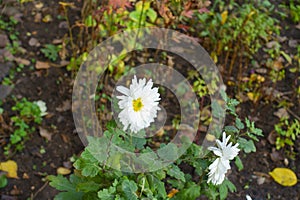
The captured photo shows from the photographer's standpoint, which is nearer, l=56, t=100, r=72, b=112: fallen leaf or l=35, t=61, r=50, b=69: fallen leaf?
l=56, t=100, r=72, b=112: fallen leaf

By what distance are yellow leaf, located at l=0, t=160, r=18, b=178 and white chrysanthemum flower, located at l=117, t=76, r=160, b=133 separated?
3.75 ft

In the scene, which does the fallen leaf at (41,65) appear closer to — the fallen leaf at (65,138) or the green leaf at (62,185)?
the fallen leaf at (65,138)

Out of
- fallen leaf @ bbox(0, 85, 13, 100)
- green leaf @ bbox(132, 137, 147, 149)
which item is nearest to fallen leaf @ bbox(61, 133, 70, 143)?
fallen leaf @ bbox(0, 85, 13, 100)

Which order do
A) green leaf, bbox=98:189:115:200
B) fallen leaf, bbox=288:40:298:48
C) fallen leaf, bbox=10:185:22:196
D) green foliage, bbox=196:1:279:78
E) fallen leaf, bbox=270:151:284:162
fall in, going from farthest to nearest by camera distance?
fallen leaf, bbox=288:40:298:48 < green foliage, bbox=196:1:279:78 < fallen leaf, bbox=270:151:284:162 < fallen leaf, bbox=10:185:22:196 < green leaf, bbox=98:189:115:200

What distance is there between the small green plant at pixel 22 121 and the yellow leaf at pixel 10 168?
0.21 feet

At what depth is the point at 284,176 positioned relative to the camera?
2605 millimetres

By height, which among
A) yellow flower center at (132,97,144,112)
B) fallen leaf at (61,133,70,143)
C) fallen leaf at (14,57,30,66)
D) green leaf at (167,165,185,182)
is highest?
yellow flower center at (132,97,144,112)

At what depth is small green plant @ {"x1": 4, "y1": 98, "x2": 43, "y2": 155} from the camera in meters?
2.54

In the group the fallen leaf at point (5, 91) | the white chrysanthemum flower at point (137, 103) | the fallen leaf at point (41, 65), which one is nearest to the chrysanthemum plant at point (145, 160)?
the white chrysanthemum flower at point (137, 103)

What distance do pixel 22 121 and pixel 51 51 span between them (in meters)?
0.53

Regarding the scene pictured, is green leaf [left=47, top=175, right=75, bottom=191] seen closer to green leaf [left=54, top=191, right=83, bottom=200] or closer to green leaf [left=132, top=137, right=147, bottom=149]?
green leaf [left=54, top=191, right=83, bottom=200]

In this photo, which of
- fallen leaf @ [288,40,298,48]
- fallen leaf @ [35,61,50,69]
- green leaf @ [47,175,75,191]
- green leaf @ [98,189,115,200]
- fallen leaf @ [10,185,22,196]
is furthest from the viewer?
fallen leaf @ [288,40,298,48]

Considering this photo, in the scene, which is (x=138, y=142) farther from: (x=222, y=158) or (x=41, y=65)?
(x=41, y=65)

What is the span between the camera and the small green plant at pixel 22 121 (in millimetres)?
2535
